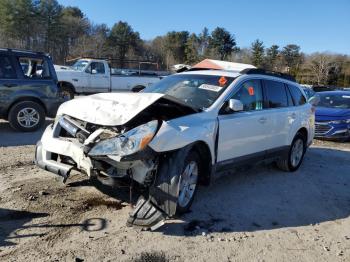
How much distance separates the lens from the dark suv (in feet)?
29.7

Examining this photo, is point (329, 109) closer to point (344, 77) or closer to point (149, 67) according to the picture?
point (149, 67)

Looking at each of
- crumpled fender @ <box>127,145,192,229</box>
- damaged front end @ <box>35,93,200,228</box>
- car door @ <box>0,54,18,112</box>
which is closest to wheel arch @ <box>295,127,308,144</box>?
damaged front end @ <box>35,93,200,228</box>

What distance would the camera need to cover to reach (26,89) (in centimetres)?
929

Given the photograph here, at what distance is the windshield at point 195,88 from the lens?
17.9 ft

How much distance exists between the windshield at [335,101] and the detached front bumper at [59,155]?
10.4 m

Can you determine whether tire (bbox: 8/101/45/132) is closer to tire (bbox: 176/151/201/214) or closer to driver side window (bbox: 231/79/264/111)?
driver side window (bbox: 231/79/264/111)

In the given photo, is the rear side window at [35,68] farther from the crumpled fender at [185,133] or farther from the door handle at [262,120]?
the crumpled fender at [185,133]

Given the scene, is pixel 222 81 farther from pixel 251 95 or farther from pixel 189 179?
pixel 189 179

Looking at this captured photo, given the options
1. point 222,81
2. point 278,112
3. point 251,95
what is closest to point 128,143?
point 222,81

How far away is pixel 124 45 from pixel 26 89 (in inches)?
A: 2218

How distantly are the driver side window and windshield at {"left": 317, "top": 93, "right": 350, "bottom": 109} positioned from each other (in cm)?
770

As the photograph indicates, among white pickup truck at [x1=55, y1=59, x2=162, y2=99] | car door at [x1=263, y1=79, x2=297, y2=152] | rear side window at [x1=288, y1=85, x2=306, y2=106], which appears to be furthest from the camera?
white pickup truck at [x1=55, y1=59, x2=162, y2=99]

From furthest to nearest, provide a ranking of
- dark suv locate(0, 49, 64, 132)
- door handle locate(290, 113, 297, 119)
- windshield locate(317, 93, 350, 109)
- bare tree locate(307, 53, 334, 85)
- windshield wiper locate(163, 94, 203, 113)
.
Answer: bare tree locate(307, 53, 334, 85) < windshield locate(317, 93, 350, 109) < dark suv locate(0, 49, 64, 132) < door handle locate(290, 113, 297, 119) < windshield wiper locate(163, 94, 203, 113)

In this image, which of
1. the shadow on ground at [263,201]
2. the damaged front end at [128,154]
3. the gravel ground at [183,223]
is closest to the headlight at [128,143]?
the damaged front end at [128,154]
